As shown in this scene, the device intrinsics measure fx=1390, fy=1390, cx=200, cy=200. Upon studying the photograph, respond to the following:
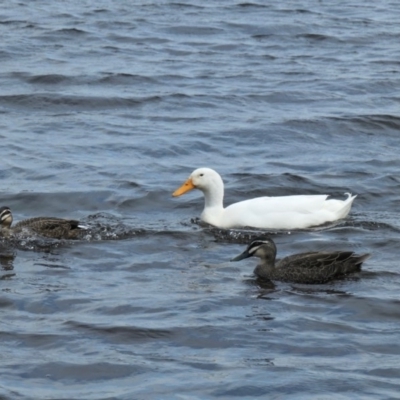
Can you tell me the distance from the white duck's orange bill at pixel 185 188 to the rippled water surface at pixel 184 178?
0.26 meters

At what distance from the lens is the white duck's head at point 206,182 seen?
14969 mm

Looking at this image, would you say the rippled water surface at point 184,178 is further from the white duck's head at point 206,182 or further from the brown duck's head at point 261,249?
the white duck's head at point 206,182

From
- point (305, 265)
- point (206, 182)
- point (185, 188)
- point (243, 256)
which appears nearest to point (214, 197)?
point (206, 182)

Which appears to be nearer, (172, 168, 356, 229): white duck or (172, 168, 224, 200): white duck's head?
(172, 168, 356, 229): white duck

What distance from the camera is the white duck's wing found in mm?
14359

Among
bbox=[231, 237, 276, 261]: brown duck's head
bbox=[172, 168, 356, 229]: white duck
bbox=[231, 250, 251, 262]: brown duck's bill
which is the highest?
bbox=[231, 237, 276, 261]: brown duck's head

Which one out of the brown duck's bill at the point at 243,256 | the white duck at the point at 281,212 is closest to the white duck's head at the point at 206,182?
the white duck at the point at 281,212

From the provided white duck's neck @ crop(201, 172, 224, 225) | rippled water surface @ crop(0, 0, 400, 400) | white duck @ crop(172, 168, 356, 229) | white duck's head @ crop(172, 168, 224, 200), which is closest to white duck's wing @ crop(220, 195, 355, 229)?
white duck @ crop(172, 168, 356, 229)

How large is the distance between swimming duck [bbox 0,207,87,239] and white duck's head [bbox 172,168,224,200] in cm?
179

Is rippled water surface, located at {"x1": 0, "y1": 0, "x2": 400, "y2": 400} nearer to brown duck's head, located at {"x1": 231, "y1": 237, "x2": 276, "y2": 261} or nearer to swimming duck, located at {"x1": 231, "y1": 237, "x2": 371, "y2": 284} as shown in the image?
swimming duck, located at {"x1": 231, "y1": 237, "x2": 371, "y2": 284}

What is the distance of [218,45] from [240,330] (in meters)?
15.0

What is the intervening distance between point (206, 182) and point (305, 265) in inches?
116

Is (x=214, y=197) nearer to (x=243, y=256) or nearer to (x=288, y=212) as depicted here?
(x=288, y=212)

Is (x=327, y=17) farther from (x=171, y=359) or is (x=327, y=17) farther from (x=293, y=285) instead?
(x=171, y=359)
